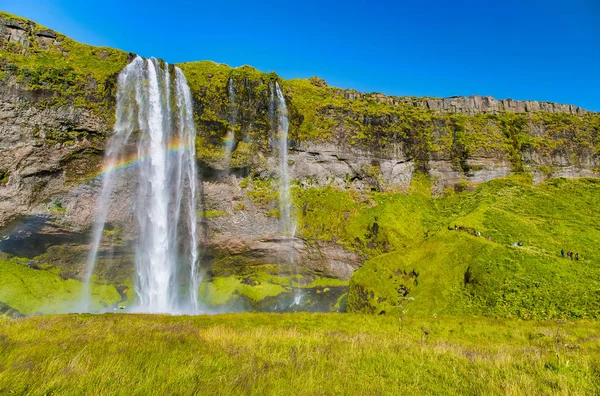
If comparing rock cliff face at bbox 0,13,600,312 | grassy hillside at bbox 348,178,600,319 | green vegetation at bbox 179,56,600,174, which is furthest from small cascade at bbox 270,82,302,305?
grassy hillside at bbox 348,178,600,319

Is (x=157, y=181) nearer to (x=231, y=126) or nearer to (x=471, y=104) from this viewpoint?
(x=231, y=126)

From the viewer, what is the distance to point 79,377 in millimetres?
5574

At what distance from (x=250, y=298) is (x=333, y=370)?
32.0 metres

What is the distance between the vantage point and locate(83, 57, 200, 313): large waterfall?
36.3 m

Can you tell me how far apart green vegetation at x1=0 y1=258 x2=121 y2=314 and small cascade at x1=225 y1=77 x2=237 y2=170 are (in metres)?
20.2

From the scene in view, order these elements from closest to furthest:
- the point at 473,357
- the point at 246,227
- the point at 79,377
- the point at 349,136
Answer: the point at 79,377 < the point at 473,357 < the point at 246,227 < the point at 349,136

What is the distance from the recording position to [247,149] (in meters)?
43.6

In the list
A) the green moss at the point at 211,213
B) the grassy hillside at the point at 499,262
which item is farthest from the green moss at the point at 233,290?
the grassy hillside at the point at 499,262

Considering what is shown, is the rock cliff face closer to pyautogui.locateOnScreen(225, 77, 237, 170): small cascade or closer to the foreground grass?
pyautogui.locateOnScreen(225, 77, 237, 170): small cascade

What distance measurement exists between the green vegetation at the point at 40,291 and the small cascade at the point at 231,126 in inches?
796

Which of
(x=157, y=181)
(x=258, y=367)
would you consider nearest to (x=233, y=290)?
(x=157, y=181)

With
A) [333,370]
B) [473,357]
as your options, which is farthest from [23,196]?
[473,357]

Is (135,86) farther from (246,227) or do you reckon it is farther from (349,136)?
(349,136)

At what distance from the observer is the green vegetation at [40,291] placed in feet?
102
